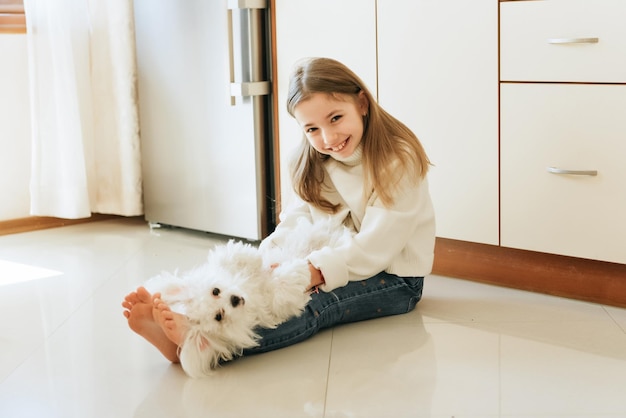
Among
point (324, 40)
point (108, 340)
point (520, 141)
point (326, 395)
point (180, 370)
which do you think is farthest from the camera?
point (324, 40)

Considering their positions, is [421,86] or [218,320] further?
[421,86]

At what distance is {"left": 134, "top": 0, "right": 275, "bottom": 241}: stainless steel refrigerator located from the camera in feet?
8.67

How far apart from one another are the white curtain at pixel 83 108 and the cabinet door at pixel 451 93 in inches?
40.2

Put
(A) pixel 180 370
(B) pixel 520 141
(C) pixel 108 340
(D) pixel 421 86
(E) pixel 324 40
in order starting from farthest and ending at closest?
1. (E) pixel 324 40
2. (D) pixel 421 86
3. (B) pixel 520 141
4. (C) pixel 108 340
5. (A) pixel 180 370

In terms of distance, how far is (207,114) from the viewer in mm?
2777

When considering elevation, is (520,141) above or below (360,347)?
above

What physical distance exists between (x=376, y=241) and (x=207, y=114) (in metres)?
1.02

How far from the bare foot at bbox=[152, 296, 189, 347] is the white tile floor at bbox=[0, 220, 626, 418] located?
0.08 metres

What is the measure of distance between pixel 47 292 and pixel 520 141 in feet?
4.08

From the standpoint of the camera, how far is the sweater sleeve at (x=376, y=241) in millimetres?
1905

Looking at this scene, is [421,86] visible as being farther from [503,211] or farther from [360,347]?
[360,347]

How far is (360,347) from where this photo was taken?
1856 millimetres

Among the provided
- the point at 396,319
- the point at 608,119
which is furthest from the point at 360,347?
the point at 608,119

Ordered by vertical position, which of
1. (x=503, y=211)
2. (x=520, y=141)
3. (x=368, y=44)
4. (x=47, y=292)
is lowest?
(x=47, y=292)
